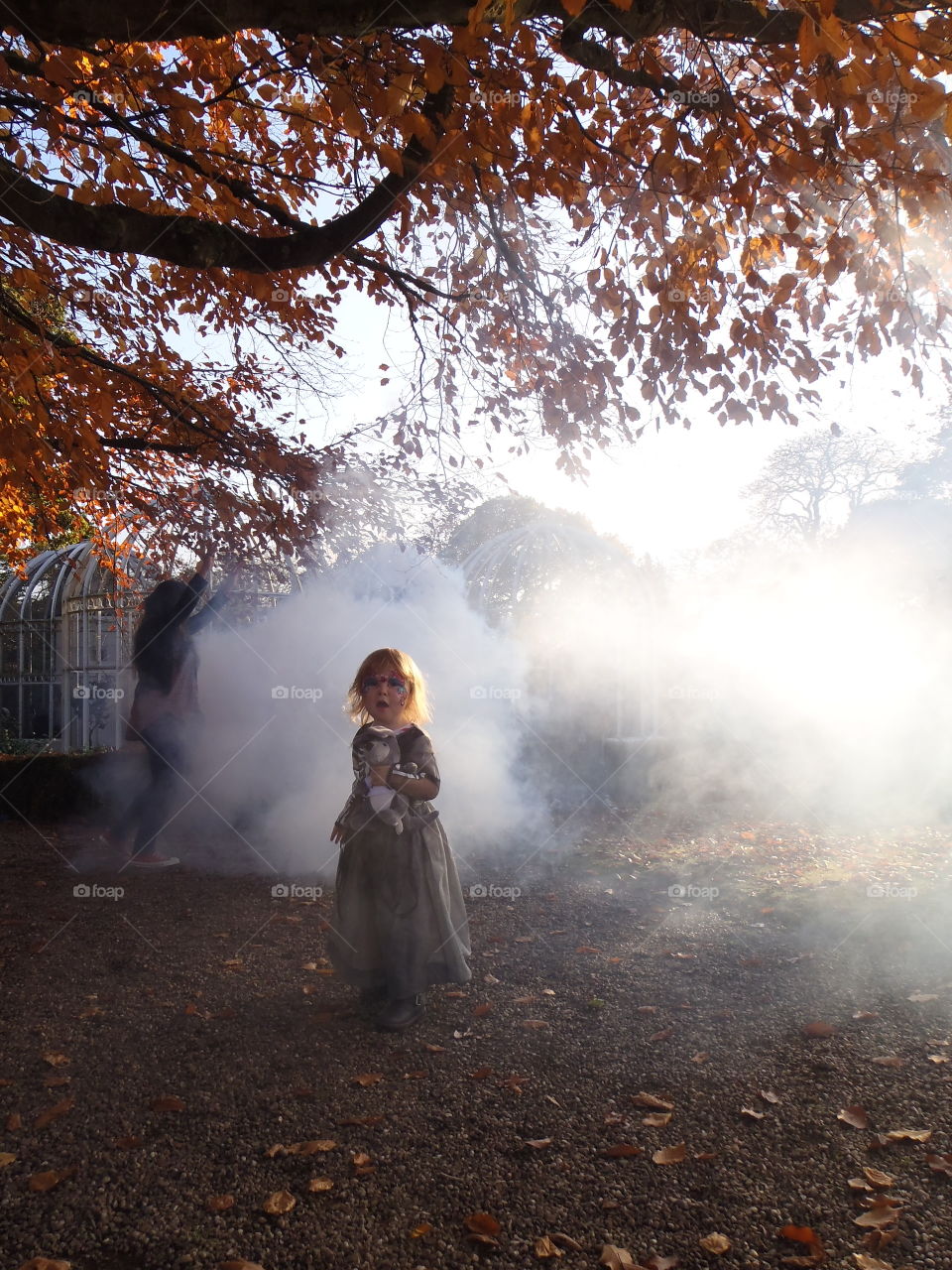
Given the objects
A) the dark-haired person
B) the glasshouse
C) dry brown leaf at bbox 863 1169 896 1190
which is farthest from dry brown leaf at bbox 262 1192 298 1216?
the glasshouse

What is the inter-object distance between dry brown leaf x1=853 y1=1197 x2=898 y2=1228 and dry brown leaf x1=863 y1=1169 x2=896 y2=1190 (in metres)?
0.10

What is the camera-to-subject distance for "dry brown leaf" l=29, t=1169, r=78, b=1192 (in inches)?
97.7

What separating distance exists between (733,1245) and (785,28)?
13.6ft

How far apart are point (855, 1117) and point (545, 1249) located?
133 centimetres

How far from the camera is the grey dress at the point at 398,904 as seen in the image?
3777 millimetres

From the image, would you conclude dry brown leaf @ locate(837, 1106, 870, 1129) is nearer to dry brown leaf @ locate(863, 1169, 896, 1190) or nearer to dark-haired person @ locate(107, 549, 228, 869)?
dry brown leaf @ locate(863, 1169, 896, 1190)

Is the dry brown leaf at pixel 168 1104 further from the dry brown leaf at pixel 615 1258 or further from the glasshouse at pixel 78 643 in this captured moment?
the glasshouse at pixel 78 643

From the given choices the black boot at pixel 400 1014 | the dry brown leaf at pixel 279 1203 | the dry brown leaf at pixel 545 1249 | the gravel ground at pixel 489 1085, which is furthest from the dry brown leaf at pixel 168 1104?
the dry brown leaf at pixel 545 1249

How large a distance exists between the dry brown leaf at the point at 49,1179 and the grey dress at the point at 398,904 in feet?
4.81

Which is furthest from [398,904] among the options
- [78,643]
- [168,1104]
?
[78,643]

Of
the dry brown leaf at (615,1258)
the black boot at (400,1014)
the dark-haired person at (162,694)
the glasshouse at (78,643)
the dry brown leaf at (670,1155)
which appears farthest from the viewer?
the glasshouse at (78,643)

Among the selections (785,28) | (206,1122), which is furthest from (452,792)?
(785,28)

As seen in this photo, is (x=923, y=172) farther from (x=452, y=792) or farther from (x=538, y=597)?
(x=538, y=597)

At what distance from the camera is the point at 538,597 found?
12.1 meters
